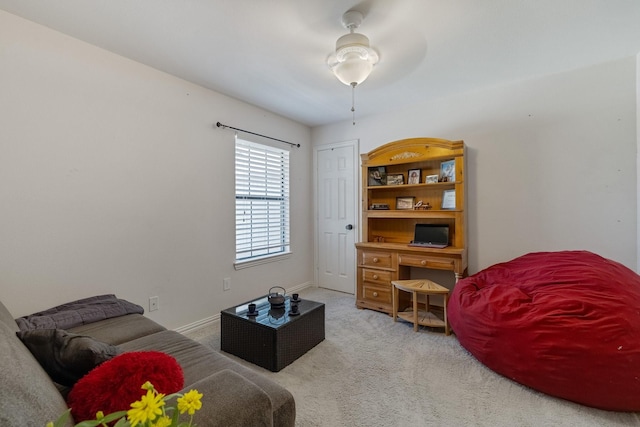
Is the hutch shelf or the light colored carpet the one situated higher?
the hutch shelf

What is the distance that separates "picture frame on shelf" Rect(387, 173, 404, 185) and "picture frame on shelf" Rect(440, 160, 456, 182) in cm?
47

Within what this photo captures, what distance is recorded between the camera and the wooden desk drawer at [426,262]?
278 cm

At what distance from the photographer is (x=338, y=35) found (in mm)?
2025

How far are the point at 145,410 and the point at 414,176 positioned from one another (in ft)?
10.7

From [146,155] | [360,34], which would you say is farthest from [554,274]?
[146,155]

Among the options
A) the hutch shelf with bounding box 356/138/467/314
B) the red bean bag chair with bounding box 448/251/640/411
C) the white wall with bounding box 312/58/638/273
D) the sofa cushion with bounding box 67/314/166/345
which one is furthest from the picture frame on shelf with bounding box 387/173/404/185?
the sofa cushion with bounding box 67/314/166/345

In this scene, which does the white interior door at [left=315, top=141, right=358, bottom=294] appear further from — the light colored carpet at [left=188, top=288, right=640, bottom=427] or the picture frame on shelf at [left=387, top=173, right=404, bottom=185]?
the light colored carpet at [left=188, top=288, right=640, bottom=427]

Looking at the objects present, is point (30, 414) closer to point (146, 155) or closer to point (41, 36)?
point (146, 155)

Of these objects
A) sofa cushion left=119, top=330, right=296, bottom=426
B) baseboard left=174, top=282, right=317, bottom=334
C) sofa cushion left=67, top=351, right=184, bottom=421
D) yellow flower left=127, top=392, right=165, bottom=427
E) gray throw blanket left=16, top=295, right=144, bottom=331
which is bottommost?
baseboard left=174, top=282, right=317, bottom=334

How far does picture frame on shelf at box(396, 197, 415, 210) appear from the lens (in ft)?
11.2

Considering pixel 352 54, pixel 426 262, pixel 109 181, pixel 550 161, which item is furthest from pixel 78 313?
pixel 550 161

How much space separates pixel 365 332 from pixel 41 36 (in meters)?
3.39

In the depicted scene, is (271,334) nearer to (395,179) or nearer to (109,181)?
(109,181)

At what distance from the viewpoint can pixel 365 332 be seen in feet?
8.77
